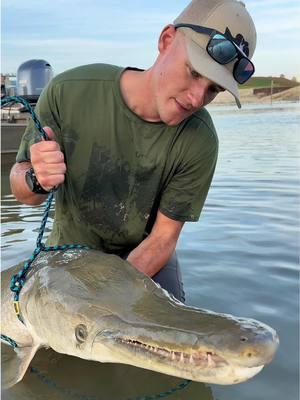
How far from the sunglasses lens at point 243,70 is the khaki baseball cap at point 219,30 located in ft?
0.12

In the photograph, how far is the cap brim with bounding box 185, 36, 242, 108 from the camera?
2445 millimetres

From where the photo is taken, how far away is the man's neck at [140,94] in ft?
9.41

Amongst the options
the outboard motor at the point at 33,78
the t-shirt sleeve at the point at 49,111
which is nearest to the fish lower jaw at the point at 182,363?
the t-shirt sleeve at the point at 49,111

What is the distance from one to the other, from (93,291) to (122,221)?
3.51 feet

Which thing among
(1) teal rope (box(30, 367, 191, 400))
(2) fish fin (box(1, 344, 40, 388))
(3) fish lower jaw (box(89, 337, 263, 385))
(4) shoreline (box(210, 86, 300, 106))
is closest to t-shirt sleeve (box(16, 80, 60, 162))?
(2) fish fin (box(1, 344, 40, 388))

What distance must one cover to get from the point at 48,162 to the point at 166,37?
94cm

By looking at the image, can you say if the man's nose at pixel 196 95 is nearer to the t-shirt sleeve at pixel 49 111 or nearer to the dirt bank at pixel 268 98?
the t-shirt sleeve at pixel 49 111

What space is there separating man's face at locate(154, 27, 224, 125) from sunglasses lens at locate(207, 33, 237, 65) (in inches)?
4.4

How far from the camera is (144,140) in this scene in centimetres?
299

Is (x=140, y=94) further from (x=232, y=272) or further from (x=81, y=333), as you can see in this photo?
(x=232, y=272)

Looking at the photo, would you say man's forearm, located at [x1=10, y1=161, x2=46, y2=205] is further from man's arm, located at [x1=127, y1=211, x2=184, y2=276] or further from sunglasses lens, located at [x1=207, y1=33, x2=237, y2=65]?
sunglasses lens, located at [x1=207, y1=33, x2=237, y2=65]

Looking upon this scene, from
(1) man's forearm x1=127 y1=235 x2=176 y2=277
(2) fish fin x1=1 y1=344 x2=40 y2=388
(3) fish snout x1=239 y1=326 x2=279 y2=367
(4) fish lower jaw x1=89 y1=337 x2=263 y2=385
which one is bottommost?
(2) fish fin x1=1 y1=344 x2=40 y2=388

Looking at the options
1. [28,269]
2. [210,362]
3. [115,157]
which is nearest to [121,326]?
[210,362]

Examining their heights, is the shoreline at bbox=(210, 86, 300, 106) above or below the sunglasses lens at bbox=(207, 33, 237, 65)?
below
